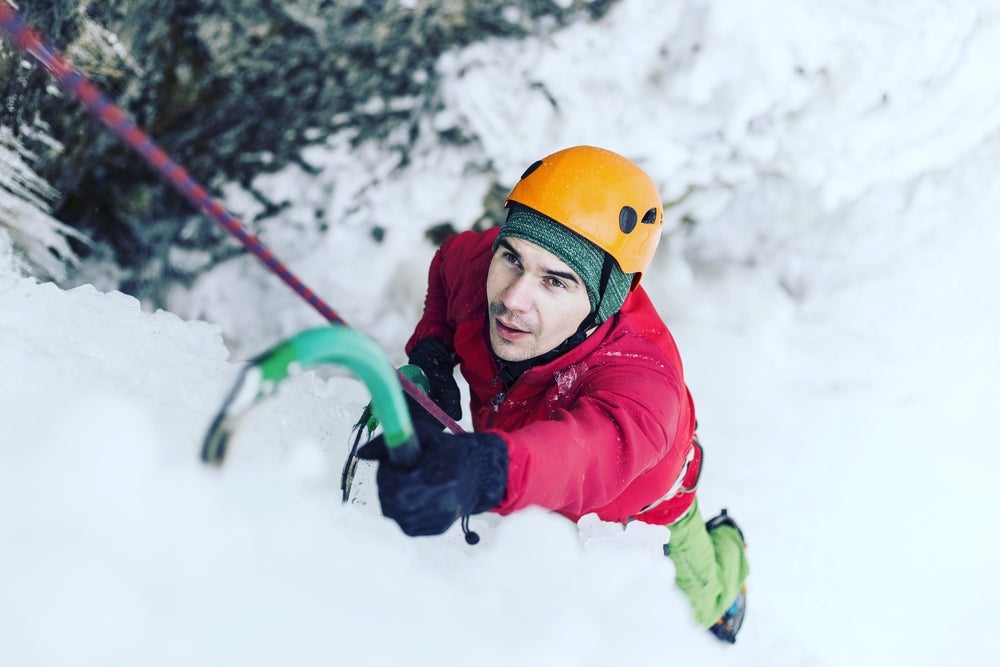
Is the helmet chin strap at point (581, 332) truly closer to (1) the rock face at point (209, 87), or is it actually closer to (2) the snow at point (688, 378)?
(2) the snow at point (688, 378)

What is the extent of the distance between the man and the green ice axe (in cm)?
6

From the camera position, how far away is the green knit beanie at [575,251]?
1783mm

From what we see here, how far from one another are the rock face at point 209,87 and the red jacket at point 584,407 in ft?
2.89

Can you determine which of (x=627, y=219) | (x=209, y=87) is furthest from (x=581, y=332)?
(x=209, y=87)

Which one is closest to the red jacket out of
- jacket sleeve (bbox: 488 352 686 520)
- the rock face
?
jacket sleeve (bbox: 488 352 686 520)

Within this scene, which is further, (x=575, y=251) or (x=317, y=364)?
(x=575, y=251)

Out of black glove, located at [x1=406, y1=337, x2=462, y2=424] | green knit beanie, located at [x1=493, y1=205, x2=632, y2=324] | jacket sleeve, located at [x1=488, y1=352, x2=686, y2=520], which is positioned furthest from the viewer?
black glove, located at [x1=406, y1=337, x2=462, y2=424]

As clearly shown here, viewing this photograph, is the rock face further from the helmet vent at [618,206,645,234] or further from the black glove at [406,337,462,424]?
the helmet vent at [618,206,645,234]

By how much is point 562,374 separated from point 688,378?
1980 mm

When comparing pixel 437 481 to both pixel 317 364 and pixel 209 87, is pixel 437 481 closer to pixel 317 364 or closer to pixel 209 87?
pixel 317 364

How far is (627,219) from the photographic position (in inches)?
71.8

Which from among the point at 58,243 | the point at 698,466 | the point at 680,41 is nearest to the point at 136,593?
the point at 698,466

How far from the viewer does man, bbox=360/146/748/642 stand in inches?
46.4

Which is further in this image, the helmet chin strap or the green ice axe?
the helmet chin strap
